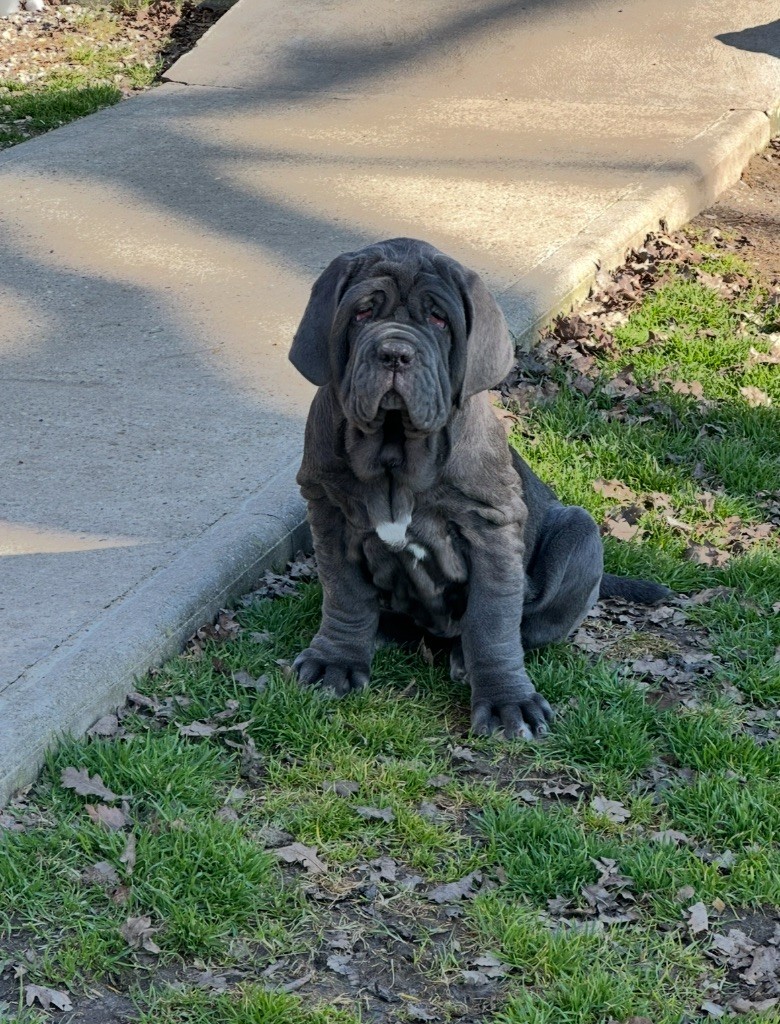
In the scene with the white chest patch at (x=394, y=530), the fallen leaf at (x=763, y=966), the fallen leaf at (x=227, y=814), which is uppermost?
the white chest patch at (x=394, y=530)

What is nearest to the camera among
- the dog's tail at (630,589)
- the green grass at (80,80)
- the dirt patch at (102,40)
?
the dog's tail at (630,589)

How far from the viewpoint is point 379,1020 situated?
10.7 feet

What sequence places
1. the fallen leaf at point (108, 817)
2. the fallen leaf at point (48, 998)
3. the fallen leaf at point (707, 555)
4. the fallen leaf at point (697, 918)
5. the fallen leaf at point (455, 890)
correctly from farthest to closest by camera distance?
the fallen leaf at point (707, 555), the fallen leaf at point (108, 817), the fallen leaf at point (455, 890), the fallen leaf at point (697, 918), the fallen leaf at point (48, 998)

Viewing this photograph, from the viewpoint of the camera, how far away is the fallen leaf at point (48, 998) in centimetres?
325

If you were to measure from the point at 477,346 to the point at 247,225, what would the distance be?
4.28 m

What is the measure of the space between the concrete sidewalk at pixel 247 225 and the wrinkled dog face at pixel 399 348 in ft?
4.02

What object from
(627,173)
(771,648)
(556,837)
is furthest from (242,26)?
A: (556,837)

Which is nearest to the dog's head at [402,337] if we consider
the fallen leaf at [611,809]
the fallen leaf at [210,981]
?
the fallen leaf at [611,809]

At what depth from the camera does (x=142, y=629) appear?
4535mm

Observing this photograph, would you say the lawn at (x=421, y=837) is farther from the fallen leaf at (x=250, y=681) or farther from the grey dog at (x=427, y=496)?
the grey dog at (x=427, y=496)

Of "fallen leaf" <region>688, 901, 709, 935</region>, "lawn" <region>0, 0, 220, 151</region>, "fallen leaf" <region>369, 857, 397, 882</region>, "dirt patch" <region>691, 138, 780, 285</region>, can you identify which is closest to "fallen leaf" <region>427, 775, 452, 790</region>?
"fallen leaf" <region>369, 857, 397, 882</region>

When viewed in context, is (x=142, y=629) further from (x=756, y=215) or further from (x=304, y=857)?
(x=756, y=215)

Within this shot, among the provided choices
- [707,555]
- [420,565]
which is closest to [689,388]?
[707,555]

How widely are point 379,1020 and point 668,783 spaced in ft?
4.36
